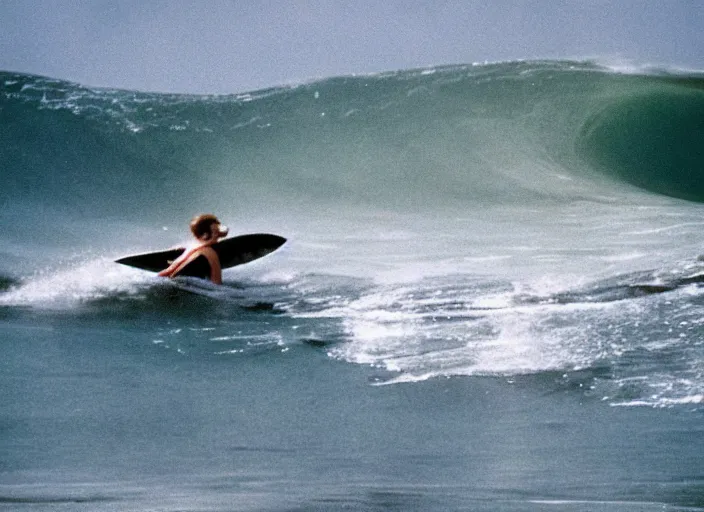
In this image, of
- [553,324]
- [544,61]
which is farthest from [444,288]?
[544,61]

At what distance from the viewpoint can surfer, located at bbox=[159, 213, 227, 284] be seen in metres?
3.71

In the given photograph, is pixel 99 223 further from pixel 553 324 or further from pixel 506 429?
pixel 506 429

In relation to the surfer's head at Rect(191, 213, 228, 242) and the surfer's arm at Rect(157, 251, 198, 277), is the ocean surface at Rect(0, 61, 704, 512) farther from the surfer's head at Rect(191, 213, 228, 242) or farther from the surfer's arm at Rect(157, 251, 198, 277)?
the surfer's head at Rect(191, 213, 228, 242)

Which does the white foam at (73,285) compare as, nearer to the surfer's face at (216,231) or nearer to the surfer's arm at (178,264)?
the surfer's arm at (178,264)

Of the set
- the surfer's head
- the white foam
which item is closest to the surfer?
the surfer's head

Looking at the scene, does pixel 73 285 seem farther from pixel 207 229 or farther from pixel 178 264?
pixel 207 229

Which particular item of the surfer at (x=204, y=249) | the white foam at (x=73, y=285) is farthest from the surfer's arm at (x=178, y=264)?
the white foam at (x=73, y=285)

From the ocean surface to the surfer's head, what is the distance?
0.59 feet

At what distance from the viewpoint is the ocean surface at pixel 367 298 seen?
6.47ft

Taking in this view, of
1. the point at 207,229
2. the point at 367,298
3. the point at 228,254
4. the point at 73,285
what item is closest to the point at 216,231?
the point at 207,229

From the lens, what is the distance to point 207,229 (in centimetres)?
378

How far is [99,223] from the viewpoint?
4.96m

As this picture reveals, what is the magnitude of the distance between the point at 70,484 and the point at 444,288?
1.91 meters

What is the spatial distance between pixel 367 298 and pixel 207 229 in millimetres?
699
